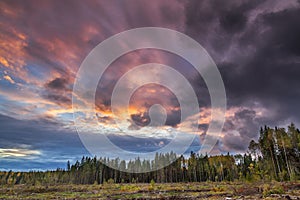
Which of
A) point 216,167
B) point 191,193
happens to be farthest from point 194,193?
point 216,167

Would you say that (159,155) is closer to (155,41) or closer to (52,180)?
(52,180)

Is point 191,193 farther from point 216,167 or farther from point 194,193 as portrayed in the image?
point 216,167

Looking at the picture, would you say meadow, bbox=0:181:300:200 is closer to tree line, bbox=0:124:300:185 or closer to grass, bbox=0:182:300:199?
grass, bbox=0:182:300:199

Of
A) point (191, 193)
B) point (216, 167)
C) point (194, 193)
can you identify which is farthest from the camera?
point (216, 167)

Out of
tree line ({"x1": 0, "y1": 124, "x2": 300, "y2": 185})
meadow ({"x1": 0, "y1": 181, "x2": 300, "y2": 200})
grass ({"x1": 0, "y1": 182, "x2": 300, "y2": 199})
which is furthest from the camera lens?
tree line ({"x1": 0, "y1": 124, "x2": 300, "y2": 185})

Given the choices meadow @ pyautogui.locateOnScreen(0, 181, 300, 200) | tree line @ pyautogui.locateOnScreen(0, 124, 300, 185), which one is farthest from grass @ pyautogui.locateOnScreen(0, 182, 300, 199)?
tree line @ pyautogui.locateOnScreen(0, 124, 300, 185)

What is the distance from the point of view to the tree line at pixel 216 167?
161 ft

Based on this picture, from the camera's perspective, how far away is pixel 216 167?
9838 cm

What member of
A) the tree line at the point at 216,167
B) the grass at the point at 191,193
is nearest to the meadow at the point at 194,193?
the grass at the point at 191,193

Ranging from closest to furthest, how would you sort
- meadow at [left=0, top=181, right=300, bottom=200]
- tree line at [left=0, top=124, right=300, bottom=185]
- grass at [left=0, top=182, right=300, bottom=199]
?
meadow at [left=0, top=181, right=300, bottom=200] → grass at [left=0, top=182, right=300, bottom=199] → tree line at [left=0, top=124, right=300, bottom=185]

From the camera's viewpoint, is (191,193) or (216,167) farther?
(216,167)

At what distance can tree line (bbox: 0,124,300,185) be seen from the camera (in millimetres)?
49219

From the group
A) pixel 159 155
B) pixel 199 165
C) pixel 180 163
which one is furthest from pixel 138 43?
pixel 159 155

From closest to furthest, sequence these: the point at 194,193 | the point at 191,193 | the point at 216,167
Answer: the point at 194,193
the point at 191,193
the point at 216,167
